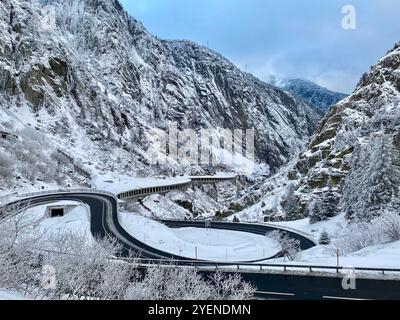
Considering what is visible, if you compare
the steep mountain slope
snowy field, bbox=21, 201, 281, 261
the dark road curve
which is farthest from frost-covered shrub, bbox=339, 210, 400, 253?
snowy field, bbox=21, 201, 281, 261

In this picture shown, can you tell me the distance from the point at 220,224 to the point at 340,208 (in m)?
19.4

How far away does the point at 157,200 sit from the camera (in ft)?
387

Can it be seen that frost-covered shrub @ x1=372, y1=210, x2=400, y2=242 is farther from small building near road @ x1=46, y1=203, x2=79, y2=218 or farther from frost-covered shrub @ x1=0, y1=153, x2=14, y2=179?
frost-covered shrub @ x1=0, y1=153, x2=14, y2=179

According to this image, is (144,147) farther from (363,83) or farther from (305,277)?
(305,277)

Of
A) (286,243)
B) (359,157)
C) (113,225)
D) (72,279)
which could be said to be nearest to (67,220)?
(113,225)

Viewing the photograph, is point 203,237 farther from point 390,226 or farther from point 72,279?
point 72,279

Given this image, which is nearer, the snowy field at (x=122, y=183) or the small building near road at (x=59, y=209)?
the small building near road at (x=59, y=209)

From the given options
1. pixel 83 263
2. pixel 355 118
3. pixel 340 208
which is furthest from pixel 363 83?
pixel 83 263

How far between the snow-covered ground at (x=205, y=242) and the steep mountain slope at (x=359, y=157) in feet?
39.8

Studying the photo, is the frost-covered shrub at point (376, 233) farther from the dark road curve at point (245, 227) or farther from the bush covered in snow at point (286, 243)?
the dark road curve at point (245, 227)

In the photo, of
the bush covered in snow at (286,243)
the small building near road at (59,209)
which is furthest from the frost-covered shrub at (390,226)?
the small building near road at (59,209)

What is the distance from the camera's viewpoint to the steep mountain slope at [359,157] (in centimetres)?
4541

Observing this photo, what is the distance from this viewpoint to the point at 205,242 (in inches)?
2258

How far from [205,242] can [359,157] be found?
24202mm
